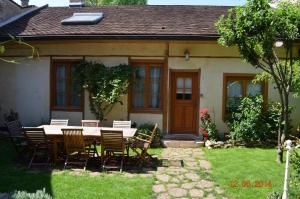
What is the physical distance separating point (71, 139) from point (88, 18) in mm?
6872

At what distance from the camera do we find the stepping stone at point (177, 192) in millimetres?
6722

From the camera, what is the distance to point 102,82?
1205cm

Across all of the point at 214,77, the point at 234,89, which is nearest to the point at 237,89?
the point at 234,89

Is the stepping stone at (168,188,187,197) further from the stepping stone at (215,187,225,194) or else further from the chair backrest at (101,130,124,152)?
the chair backrest at (101,130,124,152)

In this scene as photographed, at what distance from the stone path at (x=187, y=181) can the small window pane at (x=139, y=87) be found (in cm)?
338

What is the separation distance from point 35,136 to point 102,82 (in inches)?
155

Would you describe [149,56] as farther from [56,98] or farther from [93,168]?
[93,168]

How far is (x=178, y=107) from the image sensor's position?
12.6 meters

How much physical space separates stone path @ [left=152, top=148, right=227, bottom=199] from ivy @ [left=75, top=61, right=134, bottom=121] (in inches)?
124

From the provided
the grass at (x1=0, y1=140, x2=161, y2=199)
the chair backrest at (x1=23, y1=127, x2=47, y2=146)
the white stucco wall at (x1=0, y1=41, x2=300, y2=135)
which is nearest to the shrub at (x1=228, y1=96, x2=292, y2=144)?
the white stucco wall at (x1=0, y1=41, x2=300, y2=135)

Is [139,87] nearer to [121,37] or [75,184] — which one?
[121,37]

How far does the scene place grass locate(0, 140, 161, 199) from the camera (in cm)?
667

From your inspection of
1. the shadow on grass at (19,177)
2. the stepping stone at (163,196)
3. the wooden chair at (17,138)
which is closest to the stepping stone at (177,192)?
the stepping stone at (163,196)

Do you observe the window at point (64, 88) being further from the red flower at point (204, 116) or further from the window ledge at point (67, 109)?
the red flower at point (204, 116)
